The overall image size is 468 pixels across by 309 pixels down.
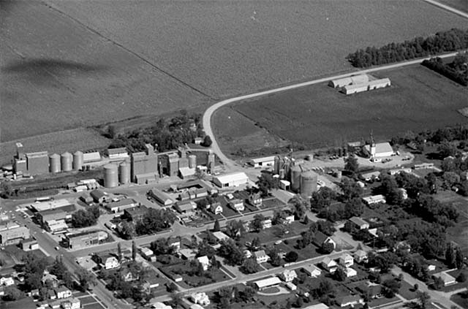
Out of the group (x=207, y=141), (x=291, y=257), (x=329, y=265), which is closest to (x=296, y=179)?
(x=207, y=141)

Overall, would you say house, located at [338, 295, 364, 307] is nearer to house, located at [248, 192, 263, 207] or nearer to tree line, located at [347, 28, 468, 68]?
house, located at [248, 192, 263, 207]

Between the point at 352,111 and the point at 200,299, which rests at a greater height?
the point at 352,111

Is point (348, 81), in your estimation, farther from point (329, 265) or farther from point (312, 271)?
point (312, 271)

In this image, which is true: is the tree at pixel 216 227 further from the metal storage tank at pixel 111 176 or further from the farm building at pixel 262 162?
the farm building at pixel 262 162

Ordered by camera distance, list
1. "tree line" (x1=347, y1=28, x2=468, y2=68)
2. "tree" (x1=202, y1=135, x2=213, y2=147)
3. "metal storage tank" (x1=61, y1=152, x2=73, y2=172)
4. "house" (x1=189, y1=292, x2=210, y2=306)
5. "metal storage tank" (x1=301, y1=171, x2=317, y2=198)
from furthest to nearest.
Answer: "tree line" (x1=347, y1=28, x2=468, y2=68) < "tree" (x1=202, y1=135, x2=213, y2=147) < "metal storage tank" (x1=61, y1=152, x2=73, y2=172) < "metal storage tank" (x1=301, y1=171, x2=317, y2=198) < "house" (x1=189, y1=292, x2=210, y2=306)

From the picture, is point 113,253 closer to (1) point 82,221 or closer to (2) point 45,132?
(1) point 82,221

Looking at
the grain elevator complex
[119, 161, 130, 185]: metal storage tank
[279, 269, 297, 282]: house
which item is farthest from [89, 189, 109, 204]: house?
[279, 269, 297, 282]: house

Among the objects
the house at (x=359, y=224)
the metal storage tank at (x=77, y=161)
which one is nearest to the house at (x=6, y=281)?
the metal storage tank at (x=77, y=161)
